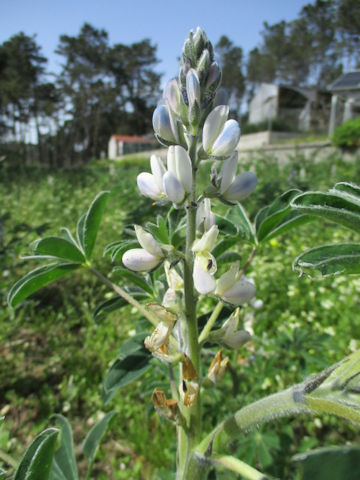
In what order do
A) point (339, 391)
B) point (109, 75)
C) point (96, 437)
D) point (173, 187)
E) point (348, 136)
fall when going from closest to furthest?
point (339, 391), point (173, 187), point (96, 437), point (348, 136), point (109, 75)

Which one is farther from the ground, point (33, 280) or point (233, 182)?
point (233, 182)

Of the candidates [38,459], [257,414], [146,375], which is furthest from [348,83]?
[38,459]

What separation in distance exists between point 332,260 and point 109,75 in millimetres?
37502

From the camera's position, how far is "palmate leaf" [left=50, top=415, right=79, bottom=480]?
696mm

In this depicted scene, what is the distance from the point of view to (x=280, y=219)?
26.7 inches

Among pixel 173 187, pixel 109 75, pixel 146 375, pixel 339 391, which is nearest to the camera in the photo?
pixel 339 391

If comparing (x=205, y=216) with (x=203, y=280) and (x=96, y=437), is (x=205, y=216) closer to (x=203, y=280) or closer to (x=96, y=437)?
(x=203, y=280)

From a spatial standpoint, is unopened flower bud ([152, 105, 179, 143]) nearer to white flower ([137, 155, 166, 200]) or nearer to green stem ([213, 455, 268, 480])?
white flower ([137, 155, 166, 200])

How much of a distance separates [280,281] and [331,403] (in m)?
2.23

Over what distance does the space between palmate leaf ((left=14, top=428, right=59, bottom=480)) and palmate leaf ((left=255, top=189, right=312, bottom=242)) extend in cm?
48

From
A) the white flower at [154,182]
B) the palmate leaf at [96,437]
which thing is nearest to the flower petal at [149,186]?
the white flower at [154,182]

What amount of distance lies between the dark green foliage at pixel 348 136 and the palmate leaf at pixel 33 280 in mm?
8928

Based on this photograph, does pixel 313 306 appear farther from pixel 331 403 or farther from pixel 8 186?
pixel 8 186

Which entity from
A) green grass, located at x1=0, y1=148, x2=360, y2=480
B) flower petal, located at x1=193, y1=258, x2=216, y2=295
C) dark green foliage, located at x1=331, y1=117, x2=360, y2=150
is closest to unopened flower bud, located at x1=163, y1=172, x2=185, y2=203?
flower petal, located at x1=193, y1=258, x2=216, y2=295
